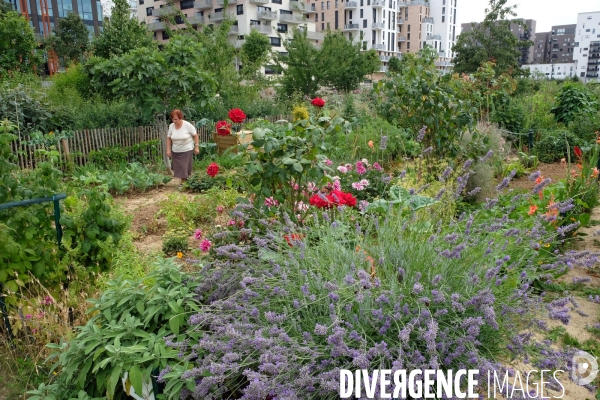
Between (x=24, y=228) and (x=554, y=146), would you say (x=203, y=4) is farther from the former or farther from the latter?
Result: (x=24, y=228)

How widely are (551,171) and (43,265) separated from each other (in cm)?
858

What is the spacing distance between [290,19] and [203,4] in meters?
10.9

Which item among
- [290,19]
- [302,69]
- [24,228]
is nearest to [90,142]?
[24,228]

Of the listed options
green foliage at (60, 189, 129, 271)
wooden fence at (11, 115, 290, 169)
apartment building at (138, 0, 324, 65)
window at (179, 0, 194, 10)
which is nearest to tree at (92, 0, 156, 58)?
wooden fence at (11, 115, 290, 169)

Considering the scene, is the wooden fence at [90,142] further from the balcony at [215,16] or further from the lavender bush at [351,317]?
the balcony at [215,16]

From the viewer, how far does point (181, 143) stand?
8.56 metres

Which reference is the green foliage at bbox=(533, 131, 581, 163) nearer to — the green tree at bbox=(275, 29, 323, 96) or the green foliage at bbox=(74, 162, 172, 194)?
the green foliage at bbox=(74, 162, 172, 194)

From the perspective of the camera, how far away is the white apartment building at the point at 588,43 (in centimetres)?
13912

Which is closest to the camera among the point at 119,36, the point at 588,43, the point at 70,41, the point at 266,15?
the point at 119,36

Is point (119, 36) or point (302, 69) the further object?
point (302, 69)

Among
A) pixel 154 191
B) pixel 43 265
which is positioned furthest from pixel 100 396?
pixel 154 191

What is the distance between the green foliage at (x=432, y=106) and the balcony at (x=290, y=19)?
5515 centimetres

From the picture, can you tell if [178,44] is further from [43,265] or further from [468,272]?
[468,272]

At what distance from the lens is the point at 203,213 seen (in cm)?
609
